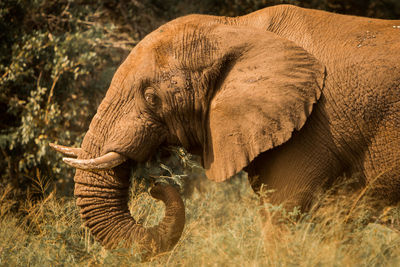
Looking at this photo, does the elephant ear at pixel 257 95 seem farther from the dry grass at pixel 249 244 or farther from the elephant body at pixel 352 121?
the dry grass at pixel 249 244

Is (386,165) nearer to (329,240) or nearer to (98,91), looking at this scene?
(329,240)

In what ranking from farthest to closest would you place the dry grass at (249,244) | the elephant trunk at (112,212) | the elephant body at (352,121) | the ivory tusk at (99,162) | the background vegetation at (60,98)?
the background vegetation at (60,98), the elephant trunk at (112,212), the ivory tusk at (99,162), the elephant body at (352,121), the dry grass at (249,244)

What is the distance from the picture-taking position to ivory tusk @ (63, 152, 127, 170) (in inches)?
138

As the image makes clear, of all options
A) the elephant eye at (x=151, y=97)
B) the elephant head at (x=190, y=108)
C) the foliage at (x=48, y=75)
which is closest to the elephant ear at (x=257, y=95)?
the elephant head at (x=190, y=108)

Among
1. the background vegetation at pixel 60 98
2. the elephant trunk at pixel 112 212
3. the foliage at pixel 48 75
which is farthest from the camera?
the foliage at pixel 48 75

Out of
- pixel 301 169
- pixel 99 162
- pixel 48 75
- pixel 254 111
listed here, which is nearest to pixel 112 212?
pixel 99 162

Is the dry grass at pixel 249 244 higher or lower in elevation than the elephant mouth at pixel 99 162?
lower

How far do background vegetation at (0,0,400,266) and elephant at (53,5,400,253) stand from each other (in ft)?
1.21

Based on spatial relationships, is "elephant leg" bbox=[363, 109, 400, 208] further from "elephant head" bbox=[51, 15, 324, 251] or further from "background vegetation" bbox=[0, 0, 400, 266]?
"background vegetation" bbox=[0, 0, 400, 266]

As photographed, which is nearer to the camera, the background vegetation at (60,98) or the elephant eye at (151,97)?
the elephant eye at (151,97)

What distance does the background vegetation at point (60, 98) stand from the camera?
4.39m

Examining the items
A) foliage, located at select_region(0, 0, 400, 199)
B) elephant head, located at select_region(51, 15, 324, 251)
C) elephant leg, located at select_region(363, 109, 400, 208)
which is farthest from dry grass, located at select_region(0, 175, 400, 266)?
foliage, located at select_region(0, 0, 400, 199)

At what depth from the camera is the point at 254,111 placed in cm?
340

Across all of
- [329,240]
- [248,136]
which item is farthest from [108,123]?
[329,240]
